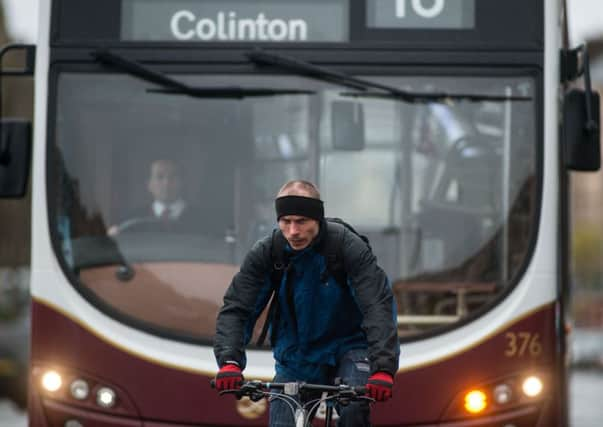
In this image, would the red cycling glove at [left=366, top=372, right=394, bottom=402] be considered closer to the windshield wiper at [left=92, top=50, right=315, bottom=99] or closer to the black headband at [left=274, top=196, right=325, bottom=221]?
the black headband at [left=274, top=196, right=325, bottom=221]

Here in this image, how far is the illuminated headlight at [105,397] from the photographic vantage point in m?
7.57

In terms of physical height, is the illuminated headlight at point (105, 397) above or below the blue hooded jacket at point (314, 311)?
below

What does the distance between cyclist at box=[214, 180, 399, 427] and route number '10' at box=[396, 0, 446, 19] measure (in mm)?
2001

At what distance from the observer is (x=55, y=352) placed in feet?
25.1

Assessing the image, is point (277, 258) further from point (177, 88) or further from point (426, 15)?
point (426, 15)

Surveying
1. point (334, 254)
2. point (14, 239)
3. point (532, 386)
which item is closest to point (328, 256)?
point (334, 254)

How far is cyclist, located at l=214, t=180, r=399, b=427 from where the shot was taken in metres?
5.80

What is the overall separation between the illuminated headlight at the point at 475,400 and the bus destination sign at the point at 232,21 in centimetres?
188

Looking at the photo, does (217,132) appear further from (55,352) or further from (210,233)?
(55,352)

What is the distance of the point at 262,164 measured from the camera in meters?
7.76

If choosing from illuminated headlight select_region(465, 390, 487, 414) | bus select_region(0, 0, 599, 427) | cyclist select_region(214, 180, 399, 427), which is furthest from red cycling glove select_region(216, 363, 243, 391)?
illuminated headlight select_region(465, 390, 487, 414)

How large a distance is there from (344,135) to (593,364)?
122ft

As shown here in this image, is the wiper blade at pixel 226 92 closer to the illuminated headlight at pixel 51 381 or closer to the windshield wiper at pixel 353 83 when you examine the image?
the windshield wiper at pixel 353 83

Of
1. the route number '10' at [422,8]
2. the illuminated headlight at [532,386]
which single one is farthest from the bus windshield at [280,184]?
the illuminated headlight at [532,386]
